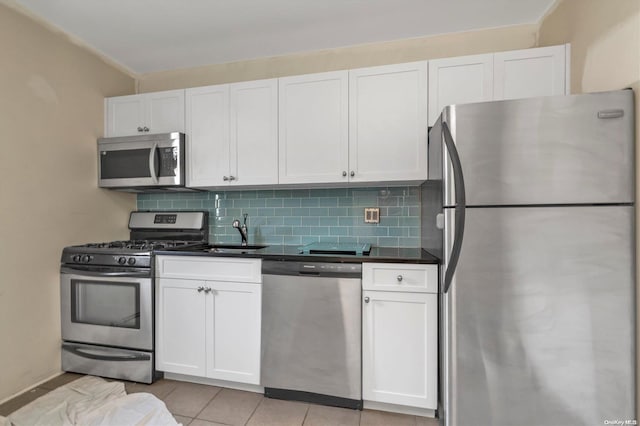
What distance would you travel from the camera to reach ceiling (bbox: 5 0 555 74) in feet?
6.36

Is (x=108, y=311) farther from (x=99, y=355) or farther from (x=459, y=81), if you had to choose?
(x=459, y=81)

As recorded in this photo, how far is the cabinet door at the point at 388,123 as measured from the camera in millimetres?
1978

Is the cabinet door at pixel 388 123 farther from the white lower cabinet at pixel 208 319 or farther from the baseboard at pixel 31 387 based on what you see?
the baseboard at pixel 31 387

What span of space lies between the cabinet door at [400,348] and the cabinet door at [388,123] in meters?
0.83

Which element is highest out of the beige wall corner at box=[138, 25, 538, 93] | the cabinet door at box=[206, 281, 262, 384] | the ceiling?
the ceiling

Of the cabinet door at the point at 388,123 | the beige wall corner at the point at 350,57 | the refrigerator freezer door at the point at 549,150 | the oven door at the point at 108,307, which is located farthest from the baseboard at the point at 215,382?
the beige wall corner at the point at 350,57

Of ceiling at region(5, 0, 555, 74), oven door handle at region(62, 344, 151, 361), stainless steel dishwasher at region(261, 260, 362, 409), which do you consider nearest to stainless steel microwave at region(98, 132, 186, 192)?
ceiling at region(5, 0, 555, 74)

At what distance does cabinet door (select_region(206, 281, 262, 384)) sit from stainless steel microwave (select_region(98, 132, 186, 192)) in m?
0.99

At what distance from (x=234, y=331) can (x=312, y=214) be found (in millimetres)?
1064

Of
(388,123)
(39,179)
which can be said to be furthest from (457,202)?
(39,179)

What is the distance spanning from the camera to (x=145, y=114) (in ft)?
8.11

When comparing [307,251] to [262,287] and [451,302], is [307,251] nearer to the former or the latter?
[262,287]

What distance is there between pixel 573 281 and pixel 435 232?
2.19 ft

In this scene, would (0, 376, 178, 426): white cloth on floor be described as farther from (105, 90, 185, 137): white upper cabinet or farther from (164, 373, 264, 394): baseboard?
(105, 90, 185, 137): white upper cabinet
